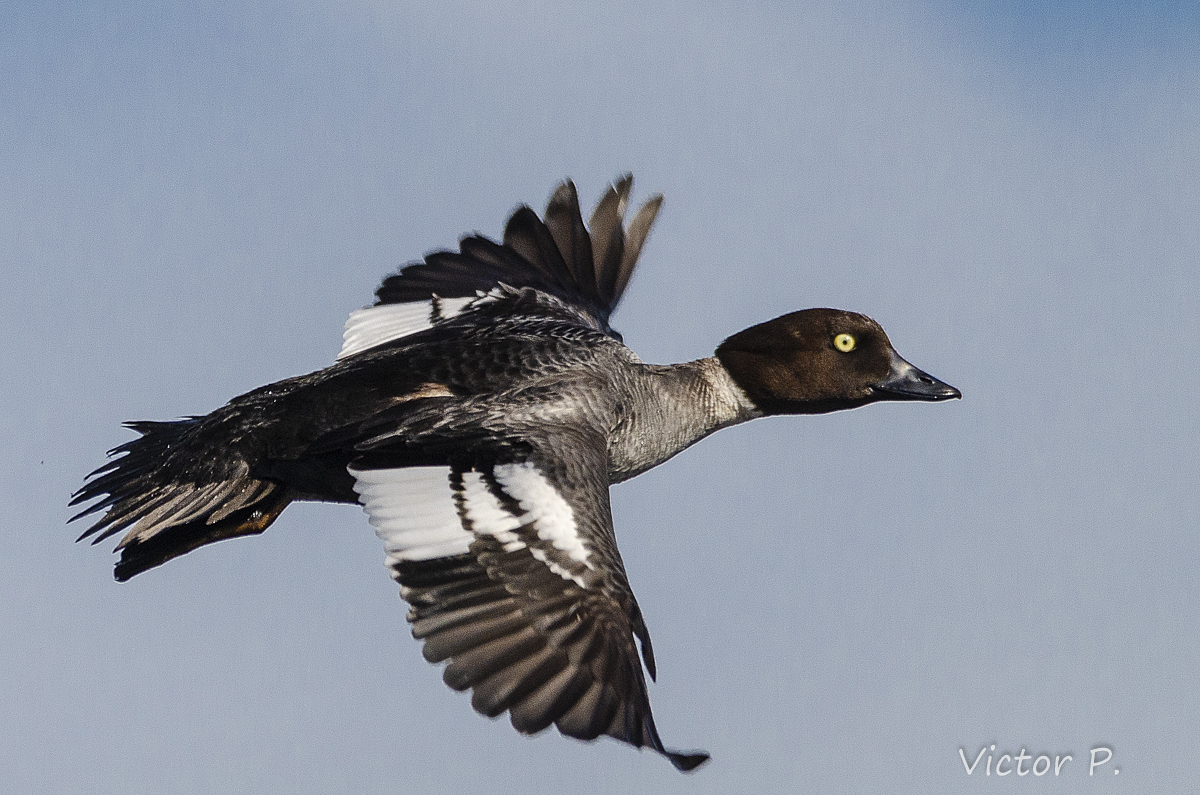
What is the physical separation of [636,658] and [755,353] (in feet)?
9.77

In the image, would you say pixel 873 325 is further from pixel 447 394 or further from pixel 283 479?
pixel 283 479

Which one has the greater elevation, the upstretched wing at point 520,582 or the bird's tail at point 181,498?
the bird's tail at point 181,498

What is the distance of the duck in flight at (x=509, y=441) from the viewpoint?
5770mm

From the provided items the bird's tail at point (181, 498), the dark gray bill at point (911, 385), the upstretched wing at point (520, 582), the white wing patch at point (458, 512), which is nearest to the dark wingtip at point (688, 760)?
the upstretched wing at point (520, 582)

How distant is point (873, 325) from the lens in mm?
8211

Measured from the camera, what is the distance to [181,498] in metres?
7.16

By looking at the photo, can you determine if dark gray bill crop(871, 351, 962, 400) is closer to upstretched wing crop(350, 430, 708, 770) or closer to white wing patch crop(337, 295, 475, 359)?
upstretched wing crop(350, 430, 708, 770)

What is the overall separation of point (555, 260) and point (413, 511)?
4054 mm

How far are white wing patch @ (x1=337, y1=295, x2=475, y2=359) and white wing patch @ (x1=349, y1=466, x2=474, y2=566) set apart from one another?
252cm

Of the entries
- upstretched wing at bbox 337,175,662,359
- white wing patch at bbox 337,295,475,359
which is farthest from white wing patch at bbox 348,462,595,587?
upstretched wing at bbox 337,175,662,359

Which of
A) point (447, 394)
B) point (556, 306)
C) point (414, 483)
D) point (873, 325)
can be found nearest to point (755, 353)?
point (873, 325)

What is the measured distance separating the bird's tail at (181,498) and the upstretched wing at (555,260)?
2436mm

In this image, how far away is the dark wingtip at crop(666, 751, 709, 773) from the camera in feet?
16.7

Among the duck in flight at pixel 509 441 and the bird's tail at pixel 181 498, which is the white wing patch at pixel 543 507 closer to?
the duck in flight at pixel 509 441
